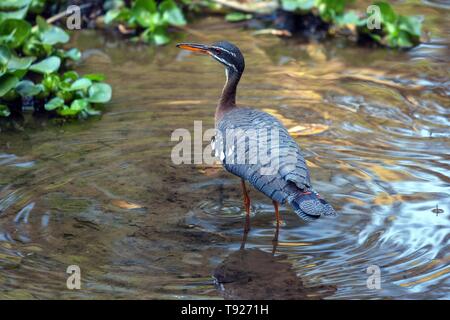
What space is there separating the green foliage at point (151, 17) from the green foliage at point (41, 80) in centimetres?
174

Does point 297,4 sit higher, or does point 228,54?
point 228,54

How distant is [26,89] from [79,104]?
64 cm

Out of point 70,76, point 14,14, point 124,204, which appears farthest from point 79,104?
point 124,204

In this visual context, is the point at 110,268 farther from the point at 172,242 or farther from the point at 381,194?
the point at 381,194

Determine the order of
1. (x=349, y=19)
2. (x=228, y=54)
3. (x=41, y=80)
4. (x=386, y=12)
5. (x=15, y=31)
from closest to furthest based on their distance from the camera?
(x=228, y=54) < (x=15, y=31) < (x=41, y=80) < (x=386, y=12) < (x=349, y=19)

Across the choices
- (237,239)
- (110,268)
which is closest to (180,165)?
(237,239)

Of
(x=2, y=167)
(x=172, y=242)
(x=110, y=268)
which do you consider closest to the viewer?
(x=110, y=268)

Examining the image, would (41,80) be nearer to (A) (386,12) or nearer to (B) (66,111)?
(B) (66,111)

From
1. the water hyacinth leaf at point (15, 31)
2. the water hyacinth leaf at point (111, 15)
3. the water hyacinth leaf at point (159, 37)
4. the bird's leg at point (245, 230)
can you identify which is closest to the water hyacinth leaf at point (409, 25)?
the water hyacinth leaf at point (159, 37)

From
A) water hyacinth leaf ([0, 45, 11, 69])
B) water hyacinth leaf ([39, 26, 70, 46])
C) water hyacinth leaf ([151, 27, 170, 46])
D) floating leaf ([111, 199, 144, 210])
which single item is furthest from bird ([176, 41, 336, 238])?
water hyacinth leaf ([151, 27, 170, 46])

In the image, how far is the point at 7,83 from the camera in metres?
8.80

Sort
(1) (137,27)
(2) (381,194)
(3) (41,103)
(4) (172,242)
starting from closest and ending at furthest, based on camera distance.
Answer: (4) (172,242), (2) (381,194), (3) (41,103), (1) (137,27)
